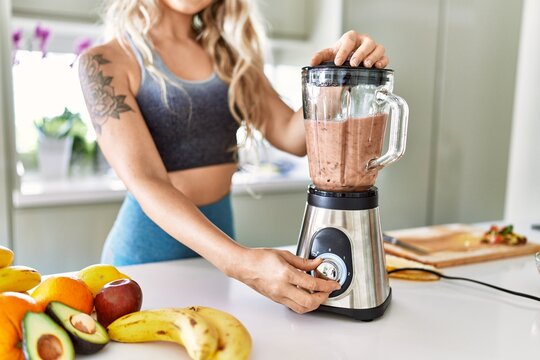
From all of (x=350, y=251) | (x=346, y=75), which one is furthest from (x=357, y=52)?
(x=350, y=251)

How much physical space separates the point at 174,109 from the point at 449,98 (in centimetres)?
170

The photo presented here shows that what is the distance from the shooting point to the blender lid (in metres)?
0.77

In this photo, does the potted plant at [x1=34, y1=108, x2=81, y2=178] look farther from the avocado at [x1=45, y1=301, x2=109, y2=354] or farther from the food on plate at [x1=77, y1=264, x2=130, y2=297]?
the avocado at [x1=45, y1=301, x2=109, y2=354]

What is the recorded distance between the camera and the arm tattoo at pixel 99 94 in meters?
1.01

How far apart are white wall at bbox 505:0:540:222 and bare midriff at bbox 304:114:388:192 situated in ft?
4.90

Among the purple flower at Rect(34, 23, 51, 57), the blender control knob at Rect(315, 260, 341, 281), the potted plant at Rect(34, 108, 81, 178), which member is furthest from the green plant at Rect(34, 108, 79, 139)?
the blender control knob at Rect(315, 260, 341, 281)

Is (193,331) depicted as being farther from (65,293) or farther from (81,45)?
(81,45)

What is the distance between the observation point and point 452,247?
120 cm

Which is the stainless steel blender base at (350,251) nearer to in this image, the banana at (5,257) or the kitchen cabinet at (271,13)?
the banana at (5,257)

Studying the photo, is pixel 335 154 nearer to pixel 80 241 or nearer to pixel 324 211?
pixel 324 211

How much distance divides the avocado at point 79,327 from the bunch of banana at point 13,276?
14cm

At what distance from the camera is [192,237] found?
82 centimetres

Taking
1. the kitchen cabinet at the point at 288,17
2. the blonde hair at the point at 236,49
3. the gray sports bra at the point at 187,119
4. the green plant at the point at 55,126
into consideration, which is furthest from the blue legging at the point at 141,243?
the kitchen cabinet at the point at 288,17

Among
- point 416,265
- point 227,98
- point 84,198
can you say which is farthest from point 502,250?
point 84,198
